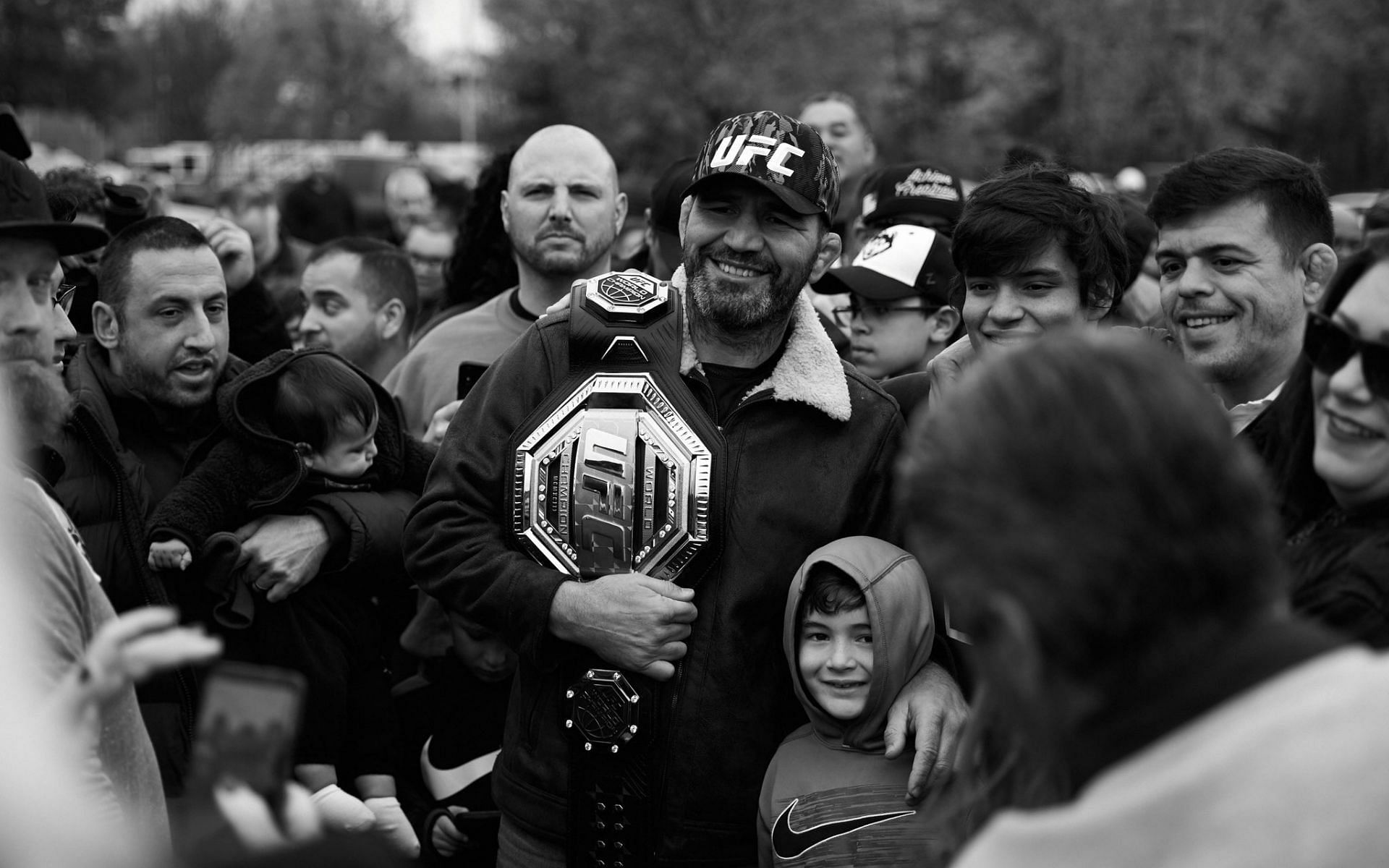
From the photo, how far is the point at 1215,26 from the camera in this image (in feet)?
96.8

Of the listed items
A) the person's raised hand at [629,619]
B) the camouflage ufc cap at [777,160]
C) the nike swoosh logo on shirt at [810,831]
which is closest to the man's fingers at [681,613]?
the person's raised hand at [629,619]

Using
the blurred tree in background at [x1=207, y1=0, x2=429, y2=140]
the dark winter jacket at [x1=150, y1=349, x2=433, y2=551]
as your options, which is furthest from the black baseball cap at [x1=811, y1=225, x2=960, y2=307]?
the blurred tree in background at [x1=207, y1=0, x2=429, y2=140]

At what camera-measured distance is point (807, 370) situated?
A: 335 centimetres

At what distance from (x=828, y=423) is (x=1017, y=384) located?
174 centimetres

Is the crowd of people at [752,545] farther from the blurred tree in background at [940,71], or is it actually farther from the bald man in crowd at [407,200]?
the blurred tree in background at [940,71]

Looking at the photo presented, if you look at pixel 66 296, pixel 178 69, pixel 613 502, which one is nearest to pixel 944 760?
pixel 613 502

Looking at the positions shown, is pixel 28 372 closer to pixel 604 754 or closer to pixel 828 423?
pixel 604 754

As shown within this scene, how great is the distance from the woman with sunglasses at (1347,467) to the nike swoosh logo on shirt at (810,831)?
115 cm

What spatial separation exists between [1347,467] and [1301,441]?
173 millimetres

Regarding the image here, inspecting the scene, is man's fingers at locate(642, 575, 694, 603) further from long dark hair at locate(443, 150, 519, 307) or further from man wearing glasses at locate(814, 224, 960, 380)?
long dark hair at locate(443, 150, 519, 307)

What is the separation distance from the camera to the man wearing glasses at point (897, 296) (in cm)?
480

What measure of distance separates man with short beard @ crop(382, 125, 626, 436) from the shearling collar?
1.54 meters

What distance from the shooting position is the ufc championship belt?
3.12 meters

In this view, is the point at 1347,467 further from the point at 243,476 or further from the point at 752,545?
the point at 243,476
